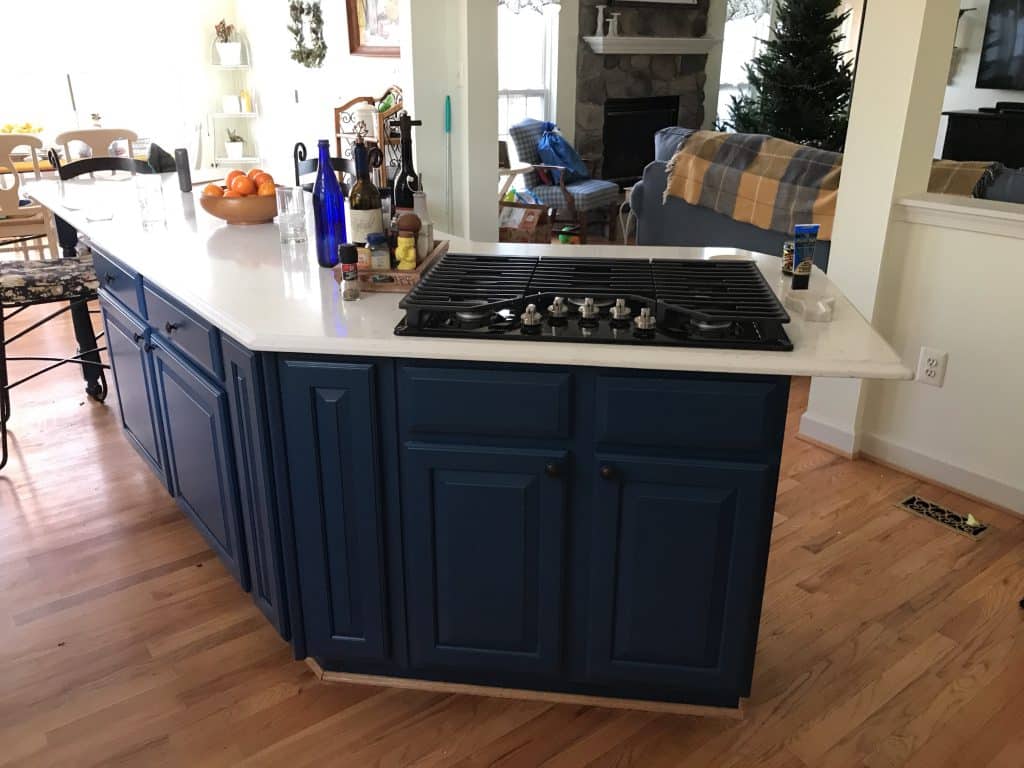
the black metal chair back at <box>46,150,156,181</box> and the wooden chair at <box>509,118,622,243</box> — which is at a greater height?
the black metal chair back at <box>46,150,156,181</box>

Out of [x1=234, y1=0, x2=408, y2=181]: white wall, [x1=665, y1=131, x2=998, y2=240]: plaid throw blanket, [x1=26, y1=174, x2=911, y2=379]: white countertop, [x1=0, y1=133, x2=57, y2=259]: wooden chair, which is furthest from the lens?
[x1=234, y1=0, x2=408, y2=181]: white wall

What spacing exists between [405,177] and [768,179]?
2341 millimetres

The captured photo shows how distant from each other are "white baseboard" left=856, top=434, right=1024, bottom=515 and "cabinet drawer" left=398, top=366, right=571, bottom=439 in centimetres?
187

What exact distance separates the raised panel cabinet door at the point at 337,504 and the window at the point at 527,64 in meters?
5.14

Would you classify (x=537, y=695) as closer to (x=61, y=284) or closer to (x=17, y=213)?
(x=61, y=284)

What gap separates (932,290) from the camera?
283cm

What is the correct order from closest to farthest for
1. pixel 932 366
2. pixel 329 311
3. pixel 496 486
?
pixel 496 486, pixel 329 311, pixel 932 366

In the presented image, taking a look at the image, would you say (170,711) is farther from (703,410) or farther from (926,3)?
(926,3)

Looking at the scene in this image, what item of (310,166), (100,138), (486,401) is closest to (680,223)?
(310,166)

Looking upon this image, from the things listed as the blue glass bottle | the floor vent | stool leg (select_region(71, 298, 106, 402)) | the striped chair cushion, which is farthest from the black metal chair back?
the striped chair cushion

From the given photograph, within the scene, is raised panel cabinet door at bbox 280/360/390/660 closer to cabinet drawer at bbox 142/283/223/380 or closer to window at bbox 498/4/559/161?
cabinet drawer at bbox 142/283/223/380

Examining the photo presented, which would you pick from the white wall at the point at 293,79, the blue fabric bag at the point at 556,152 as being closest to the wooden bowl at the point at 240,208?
the white wall at the point at 293,79

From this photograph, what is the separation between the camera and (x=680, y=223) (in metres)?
4.46

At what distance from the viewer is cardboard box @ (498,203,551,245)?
556cm
